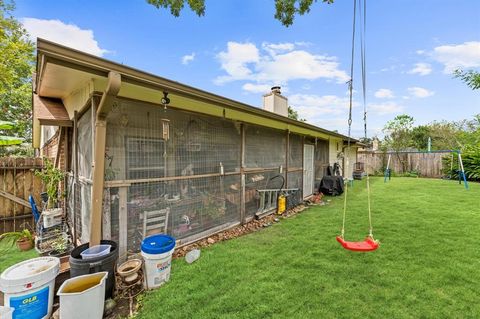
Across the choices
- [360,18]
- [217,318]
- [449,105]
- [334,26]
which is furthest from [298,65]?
[449,105]

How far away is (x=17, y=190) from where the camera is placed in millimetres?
5137

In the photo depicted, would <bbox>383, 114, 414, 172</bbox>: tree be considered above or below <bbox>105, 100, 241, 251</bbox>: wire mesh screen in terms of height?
above

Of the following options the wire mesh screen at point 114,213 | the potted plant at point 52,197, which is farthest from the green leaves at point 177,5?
the potted plant at point 52,197

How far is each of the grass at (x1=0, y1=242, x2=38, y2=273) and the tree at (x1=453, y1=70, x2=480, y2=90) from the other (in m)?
11.4

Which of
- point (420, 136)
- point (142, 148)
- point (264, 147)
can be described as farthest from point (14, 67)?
point (420, 136)

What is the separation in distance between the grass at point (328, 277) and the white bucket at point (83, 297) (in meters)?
0.42

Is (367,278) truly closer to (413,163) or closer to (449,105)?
(413,163)

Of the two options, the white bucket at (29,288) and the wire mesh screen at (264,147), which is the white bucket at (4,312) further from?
the wire mesh screen at (264,147)

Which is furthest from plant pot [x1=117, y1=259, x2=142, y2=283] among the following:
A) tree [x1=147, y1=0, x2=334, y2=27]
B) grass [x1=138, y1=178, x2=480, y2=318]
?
tree [x1=147, y1=0, x2=334, y2=27]

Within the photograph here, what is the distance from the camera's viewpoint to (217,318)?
79.6 inches

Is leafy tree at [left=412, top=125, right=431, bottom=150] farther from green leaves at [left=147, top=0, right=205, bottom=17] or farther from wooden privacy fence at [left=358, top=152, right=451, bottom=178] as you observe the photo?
green leaves at [left=147, top=0, right=205, bottom=17]

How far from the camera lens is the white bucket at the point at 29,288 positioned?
6.32ft

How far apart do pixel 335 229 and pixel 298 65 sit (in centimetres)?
748

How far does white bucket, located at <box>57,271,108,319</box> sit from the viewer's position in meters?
1.85
